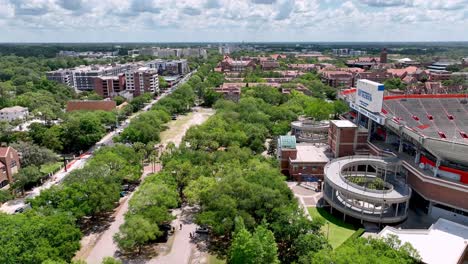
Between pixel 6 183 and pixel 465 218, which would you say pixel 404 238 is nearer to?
pixel 465 218

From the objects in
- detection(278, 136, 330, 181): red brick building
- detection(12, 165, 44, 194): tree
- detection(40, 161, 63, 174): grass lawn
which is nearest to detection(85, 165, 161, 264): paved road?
detection(12, 165, 44, 194): tree

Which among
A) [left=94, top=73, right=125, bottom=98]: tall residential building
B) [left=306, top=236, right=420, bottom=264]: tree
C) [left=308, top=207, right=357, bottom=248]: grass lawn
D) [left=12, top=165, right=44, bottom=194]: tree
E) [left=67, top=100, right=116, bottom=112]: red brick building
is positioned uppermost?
[left=94, top=73, right=125, bottom=98]: tall residential building

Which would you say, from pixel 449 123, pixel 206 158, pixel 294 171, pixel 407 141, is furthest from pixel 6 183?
pixel 449 123

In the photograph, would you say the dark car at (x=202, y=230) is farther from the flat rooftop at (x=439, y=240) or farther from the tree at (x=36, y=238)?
the flat rooftop at (x=439, y=240)

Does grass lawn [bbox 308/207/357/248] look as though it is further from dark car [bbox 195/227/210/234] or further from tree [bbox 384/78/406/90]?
tree [bbox 384/78/406/90]

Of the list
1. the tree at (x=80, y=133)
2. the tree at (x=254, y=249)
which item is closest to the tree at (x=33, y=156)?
the tree at (x=80, y=133)

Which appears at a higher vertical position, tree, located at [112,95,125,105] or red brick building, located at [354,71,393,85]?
red brick building, located at [354,71,393,85]

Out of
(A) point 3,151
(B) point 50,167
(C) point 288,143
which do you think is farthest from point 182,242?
(B) point 50,167
